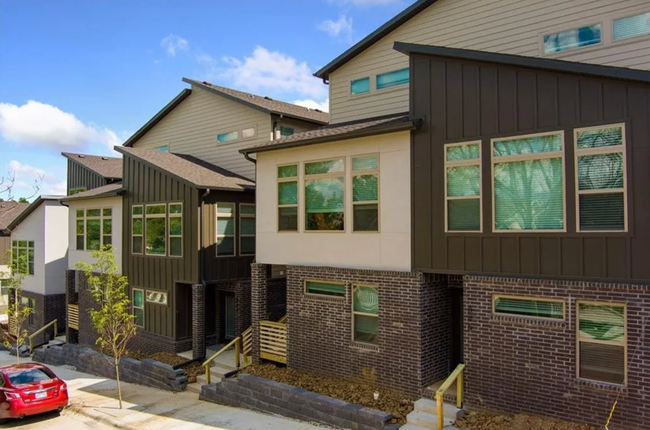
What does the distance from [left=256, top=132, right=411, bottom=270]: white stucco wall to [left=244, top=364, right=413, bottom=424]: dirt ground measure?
109 inches

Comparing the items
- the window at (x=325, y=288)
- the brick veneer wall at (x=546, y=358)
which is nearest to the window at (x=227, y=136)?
the window at (x=325, y=288)

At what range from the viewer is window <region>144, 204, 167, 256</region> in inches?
691

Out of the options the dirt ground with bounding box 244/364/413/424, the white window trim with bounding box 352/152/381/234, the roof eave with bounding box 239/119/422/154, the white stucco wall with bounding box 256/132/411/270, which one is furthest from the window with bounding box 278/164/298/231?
the dirt ground with bounding box 244/364/413/424

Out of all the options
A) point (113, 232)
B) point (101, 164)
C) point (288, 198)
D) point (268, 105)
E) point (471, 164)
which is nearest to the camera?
point (471, 164)

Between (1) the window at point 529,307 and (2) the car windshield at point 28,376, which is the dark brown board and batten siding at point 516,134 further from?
(2) the car windshield at point 28,376

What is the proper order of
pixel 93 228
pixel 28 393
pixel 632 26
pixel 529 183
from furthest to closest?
pixel 93 228 → pixel 28 393 → pixel 632 26 → pixel 529 183

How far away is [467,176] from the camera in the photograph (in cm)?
1020

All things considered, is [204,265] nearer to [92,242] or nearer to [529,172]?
[92,242]

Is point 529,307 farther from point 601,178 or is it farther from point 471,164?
point 471,164

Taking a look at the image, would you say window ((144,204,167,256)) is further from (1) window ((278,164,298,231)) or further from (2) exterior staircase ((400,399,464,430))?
(2) exterior staircase ((400,399,464,430))

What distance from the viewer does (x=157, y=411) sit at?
1295cm

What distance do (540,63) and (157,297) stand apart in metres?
14.5

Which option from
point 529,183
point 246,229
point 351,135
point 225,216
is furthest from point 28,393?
point 529,183

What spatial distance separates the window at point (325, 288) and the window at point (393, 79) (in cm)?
620
